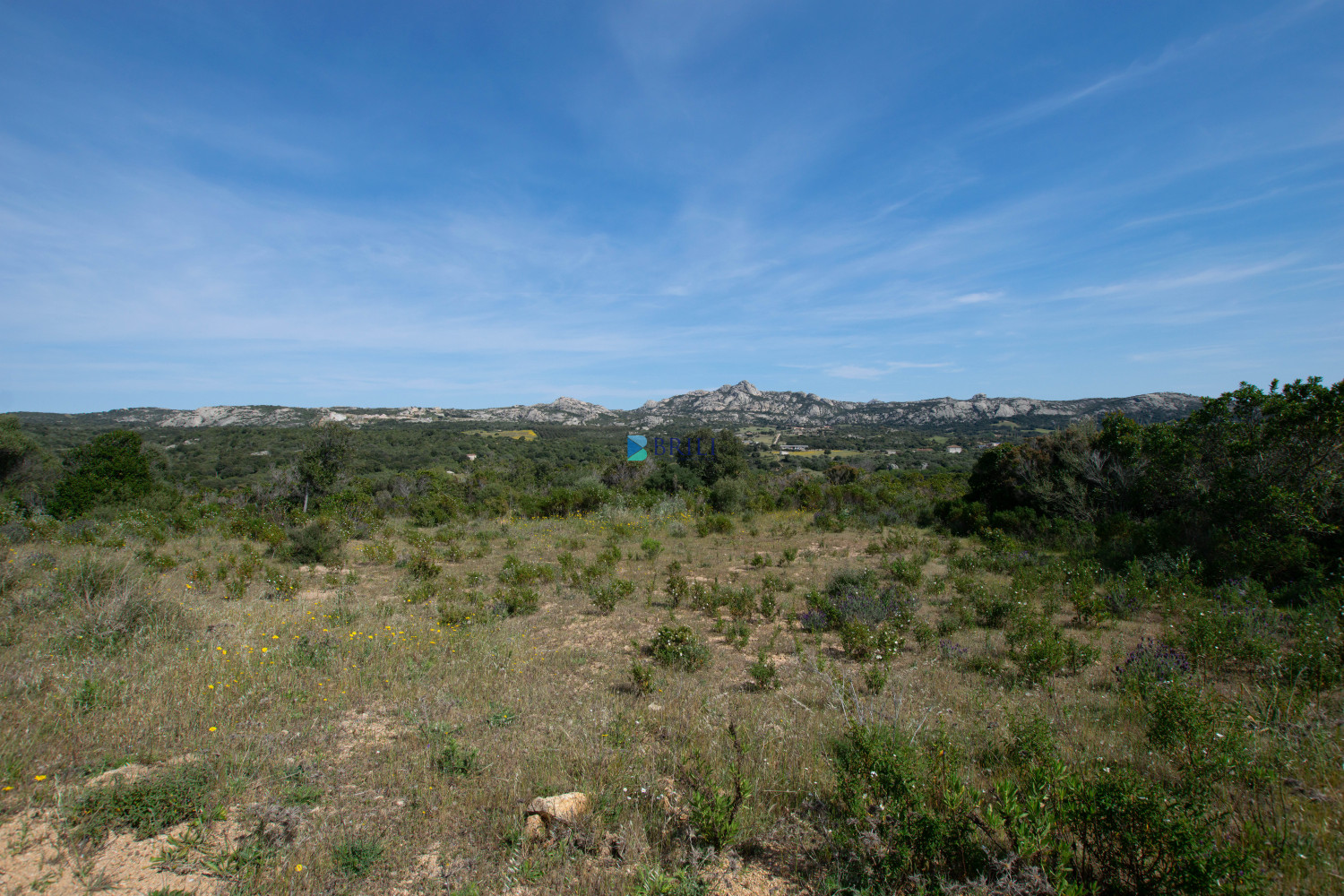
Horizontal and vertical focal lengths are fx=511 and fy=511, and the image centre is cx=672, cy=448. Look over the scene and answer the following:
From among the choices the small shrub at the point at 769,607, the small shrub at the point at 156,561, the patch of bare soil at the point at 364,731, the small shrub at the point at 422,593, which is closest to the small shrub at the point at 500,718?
the patch of bare soil at the point at 364,731

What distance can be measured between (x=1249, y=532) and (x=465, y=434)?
71.3 m

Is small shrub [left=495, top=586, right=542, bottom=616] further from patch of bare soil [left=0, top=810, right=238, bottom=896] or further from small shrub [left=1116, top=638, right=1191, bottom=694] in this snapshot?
small shrub [left=1116, top=638, right=1191, bottom=694]

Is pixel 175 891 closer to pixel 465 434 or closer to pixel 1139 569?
pixel 1139 569

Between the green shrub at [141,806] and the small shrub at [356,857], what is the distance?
1.09 metres

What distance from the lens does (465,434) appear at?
69.1m

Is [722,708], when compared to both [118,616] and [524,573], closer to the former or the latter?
[524,573]

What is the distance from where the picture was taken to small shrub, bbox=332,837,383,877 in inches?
115

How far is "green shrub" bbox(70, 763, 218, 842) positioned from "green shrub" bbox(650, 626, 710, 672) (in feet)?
14.2

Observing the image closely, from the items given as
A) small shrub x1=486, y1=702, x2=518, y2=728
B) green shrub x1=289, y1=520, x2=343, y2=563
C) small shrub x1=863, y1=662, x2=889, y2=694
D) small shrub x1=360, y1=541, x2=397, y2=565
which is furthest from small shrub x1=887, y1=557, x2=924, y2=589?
green shrub x1=289, y1=520, x2=343, y2=563

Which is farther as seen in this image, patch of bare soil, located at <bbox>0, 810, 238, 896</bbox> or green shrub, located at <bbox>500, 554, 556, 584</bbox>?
green shrub, located at <bbox>500, 554, 556, 584</bbox>

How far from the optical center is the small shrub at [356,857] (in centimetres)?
292

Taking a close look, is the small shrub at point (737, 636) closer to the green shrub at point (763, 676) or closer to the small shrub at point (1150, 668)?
the green shrub at point (763, 676)

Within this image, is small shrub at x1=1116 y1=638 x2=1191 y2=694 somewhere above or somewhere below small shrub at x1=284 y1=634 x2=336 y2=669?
above

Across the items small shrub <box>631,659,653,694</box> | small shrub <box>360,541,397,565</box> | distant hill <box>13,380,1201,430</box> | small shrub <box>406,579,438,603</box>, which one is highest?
distant hill <box>13,380,1201,430</box>
